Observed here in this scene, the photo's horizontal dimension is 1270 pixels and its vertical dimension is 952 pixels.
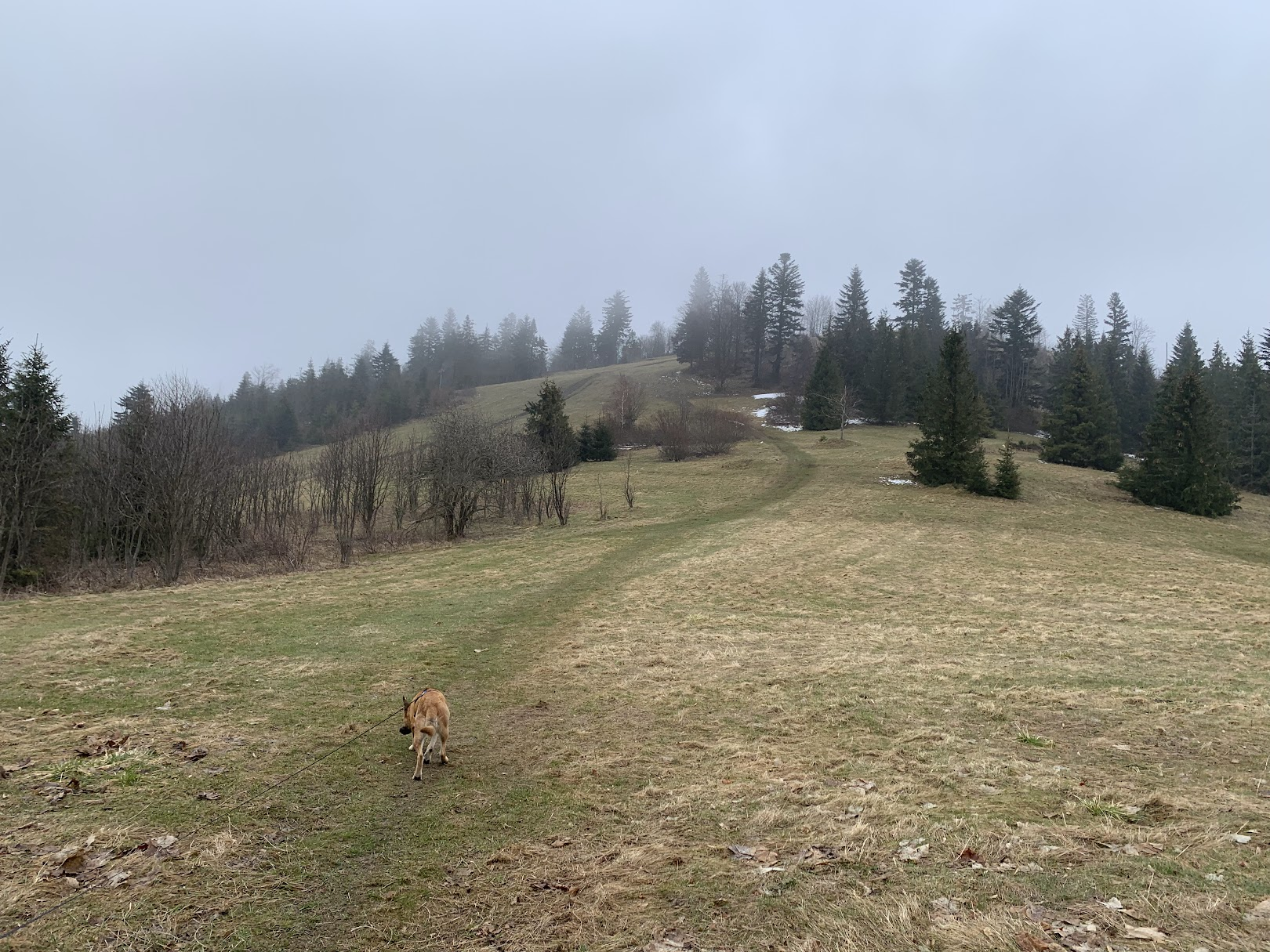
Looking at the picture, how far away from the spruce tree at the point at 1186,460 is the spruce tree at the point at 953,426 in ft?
30.5

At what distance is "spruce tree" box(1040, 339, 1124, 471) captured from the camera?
54031 millimetres

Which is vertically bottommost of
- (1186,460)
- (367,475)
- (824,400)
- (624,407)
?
(1186,460)

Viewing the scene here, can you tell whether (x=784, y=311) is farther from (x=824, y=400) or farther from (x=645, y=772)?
(x=645, y=772)

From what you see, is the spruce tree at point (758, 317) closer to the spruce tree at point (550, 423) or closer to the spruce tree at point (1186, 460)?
the spruce tree at point (550, 423)

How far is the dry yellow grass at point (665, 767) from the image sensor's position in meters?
4.29

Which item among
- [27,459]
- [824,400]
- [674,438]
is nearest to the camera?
[27,459]

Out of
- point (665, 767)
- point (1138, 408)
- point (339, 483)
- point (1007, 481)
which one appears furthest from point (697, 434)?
point (665, 767)

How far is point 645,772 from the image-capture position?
23.4 feet

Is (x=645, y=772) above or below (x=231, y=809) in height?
below

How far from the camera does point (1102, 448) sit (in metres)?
54.2

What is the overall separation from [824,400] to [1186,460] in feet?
112

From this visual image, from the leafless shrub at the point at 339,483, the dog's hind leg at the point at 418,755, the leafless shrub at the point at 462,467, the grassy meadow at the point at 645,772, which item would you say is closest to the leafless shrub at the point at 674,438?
the leafless shrub at the point at 462,467

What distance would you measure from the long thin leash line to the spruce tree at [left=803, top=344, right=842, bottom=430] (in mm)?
65654

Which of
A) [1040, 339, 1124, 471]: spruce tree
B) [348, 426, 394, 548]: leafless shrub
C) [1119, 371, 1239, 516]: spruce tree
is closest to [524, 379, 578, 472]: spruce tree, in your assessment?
[348, 426, 394, 548]: leafless shrub
